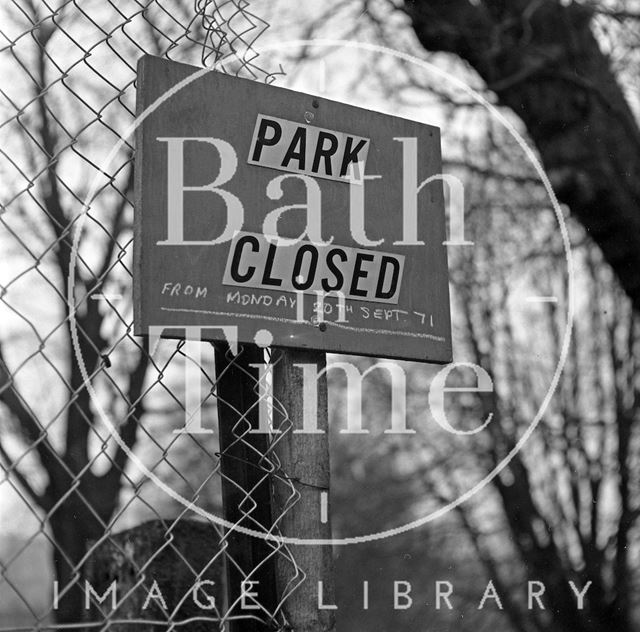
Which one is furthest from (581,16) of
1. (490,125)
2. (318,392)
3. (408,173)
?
(318,392)

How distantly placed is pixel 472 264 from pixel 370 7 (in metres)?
1.77

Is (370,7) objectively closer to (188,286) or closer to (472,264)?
(472,264)

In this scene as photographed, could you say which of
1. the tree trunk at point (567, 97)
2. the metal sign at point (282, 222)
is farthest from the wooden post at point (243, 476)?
the tree trunk at point (567, 97)

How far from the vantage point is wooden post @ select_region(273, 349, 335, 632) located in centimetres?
172

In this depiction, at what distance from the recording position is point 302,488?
1765 millimetres

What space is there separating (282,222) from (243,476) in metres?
0.47

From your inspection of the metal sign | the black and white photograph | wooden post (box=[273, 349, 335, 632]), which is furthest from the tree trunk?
wooden post (box=[273, 349, 335, 632])

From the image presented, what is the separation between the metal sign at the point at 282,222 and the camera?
1666mm

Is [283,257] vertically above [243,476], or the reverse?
[283,257]

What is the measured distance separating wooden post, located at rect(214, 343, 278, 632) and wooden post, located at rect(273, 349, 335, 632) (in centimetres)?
3

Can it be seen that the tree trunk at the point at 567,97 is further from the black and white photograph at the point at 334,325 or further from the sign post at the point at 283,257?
the sign post at the point at 283,257

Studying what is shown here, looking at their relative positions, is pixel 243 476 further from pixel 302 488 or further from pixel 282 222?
pixel 282 222

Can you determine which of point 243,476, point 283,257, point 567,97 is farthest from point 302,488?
point 567,97

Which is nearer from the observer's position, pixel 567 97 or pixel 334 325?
pixel 334 325
